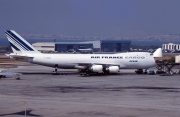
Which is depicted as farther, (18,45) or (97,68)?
(18,45)

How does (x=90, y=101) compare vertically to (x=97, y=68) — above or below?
below

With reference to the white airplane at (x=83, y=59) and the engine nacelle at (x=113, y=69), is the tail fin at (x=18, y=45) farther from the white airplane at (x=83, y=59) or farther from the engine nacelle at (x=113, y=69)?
the engine nacelle at (x=113, y=69)

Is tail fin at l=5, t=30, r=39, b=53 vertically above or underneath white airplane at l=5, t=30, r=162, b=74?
above

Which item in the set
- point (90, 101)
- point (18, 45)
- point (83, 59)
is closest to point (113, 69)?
point (83, 59)

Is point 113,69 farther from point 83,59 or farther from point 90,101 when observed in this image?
point 90,101

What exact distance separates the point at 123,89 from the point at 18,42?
1328 inches

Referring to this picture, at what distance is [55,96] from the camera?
148 ft

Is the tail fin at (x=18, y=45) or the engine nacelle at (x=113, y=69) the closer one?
the engine nacelle at (x=113, y=69)

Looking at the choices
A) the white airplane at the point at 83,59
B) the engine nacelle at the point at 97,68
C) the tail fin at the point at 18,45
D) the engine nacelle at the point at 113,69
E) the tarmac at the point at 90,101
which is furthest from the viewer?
the tail fin at the point at 18,45

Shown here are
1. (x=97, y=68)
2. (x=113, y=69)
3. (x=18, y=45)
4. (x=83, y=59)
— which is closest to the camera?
(x=97, y=68)

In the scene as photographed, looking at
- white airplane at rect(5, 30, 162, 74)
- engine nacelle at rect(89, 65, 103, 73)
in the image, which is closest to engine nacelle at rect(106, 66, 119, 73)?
white airplane at rect(5, 30, 162, 74)

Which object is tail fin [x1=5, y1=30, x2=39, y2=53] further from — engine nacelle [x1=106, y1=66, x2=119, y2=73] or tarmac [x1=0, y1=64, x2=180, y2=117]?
tarmac [x1=0, y1=64, x2=180, y2=117]

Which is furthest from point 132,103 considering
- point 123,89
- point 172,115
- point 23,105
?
point 123,89

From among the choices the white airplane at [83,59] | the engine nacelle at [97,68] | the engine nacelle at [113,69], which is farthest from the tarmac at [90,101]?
the white airplane at [83,59]
